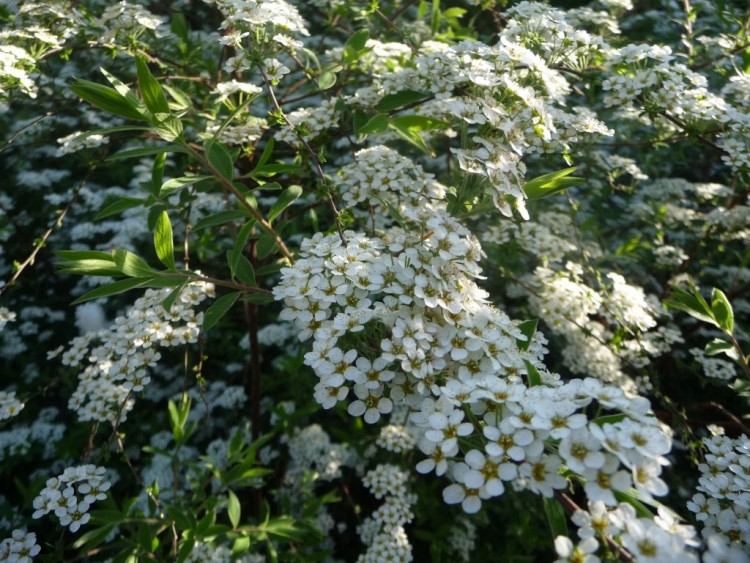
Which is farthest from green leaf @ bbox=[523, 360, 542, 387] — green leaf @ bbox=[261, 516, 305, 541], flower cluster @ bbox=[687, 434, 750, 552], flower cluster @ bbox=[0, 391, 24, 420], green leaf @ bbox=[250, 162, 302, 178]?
flower cluster @ bbox=[0, 391, 24, 420]

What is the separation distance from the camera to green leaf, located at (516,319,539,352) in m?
1.23

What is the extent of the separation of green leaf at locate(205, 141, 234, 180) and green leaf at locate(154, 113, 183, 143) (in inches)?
5.3

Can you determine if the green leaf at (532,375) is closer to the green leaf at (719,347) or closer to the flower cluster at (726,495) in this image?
the flower cluster at (726,495)

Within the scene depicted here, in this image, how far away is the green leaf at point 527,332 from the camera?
123 cm

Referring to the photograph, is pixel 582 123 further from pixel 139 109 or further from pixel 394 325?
pixel 139 109

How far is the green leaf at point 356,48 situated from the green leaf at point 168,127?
728 mm

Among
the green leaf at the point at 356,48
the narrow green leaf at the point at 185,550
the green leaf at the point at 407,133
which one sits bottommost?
the narrow green leaf at the point at 185,550

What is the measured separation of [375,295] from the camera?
6.44 feet

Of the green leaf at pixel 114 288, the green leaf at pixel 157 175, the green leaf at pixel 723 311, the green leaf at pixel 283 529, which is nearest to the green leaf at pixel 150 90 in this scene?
the green leaf at pixel 157 175

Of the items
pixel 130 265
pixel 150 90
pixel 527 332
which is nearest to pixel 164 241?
pixel 130 265

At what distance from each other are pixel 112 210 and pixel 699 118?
1876 mm

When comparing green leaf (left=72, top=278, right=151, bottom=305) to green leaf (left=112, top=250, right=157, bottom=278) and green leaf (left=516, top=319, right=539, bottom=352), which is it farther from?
green leaf (left=516, top=319, right=539, bottom=352)

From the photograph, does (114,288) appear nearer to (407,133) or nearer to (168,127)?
(168,127)

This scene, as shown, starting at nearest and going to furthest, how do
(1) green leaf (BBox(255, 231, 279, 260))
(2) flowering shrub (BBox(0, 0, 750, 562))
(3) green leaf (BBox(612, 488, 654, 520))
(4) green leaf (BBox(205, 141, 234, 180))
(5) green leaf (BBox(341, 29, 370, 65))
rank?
(3) green leaf (BBox(612, 488, 654, 520)) < (2) flowering shrub (BBox(0, 0, 750, 562)) < (4) green leaf (BBox(205, 141, 234, 180)) < (1) green leaf (BBox(255, 231, 279, 260)) < (5) green leaf (BBox(341, 29, 370, 65))
